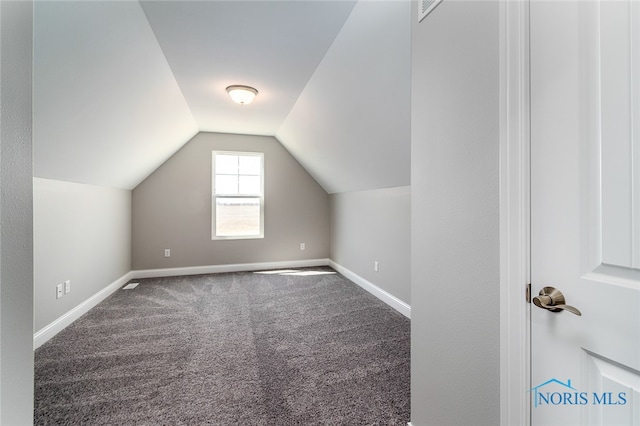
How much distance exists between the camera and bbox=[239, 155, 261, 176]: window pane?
5.11 m

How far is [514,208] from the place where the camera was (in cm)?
90

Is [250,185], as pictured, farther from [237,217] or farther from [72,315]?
[72,315]

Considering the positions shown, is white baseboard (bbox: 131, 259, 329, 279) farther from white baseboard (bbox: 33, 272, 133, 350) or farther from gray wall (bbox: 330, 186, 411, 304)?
gray wall (bbox: 330, 186, 411, 304)

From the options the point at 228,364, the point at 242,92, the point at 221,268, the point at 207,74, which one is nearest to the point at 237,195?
the point at 221,268

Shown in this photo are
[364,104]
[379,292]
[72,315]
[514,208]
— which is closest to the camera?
[514,208]

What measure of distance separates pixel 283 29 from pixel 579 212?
2119 mm

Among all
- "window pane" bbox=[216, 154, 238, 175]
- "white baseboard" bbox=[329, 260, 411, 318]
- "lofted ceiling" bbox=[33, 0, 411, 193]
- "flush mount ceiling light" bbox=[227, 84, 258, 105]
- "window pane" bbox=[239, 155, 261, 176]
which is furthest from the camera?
"window pane" bbox=[239, 155, 261, 176]

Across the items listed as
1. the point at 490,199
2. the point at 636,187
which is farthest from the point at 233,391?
the point at 636,187

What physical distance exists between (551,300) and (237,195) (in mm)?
4820

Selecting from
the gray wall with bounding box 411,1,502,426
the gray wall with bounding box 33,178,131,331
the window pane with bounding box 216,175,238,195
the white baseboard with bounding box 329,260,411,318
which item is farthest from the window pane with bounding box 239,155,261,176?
the gray wall with bounding box 411,1,502,426

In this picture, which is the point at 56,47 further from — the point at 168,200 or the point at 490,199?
the point at 168,200

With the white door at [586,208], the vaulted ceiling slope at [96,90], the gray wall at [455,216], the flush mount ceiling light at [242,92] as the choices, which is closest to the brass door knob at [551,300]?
the white door at [586,208]

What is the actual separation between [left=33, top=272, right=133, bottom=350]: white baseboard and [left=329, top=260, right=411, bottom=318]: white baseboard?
11.0ft

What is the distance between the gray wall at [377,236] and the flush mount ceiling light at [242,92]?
1.92 metres
